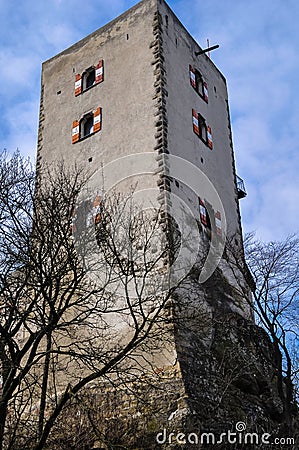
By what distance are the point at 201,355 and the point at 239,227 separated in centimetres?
638

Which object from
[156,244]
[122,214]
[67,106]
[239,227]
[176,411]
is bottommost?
[176,411]

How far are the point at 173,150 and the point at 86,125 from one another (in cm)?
360

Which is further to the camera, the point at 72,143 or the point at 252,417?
the point at 72,143

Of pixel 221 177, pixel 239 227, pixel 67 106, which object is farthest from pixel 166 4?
pixel 239 227

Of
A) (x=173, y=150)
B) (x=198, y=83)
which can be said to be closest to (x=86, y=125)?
(x=173, y=150)

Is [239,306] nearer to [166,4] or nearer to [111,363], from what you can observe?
[111,363]

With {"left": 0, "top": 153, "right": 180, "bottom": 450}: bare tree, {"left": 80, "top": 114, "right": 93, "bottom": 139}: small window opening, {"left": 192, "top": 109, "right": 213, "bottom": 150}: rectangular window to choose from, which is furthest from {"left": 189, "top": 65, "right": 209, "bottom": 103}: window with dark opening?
{"left": 0, "top": 153, "right": 180, "bottom": 450}: bare tree

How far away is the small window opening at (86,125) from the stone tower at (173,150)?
4cm

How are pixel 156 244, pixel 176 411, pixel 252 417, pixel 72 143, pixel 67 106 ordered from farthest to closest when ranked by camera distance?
1. pixel 67 106
2. pixel 72 143
3. pixel 156 244
4. pixel 252 417
5. pixel 176 411

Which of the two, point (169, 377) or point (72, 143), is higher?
point (72, 143)

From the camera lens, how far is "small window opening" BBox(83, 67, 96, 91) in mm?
18783

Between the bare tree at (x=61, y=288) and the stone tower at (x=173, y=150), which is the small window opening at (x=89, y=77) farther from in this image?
the bare tree at (x=61, y=288)

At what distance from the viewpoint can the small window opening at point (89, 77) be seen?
1878cm

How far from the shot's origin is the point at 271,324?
11352mm
